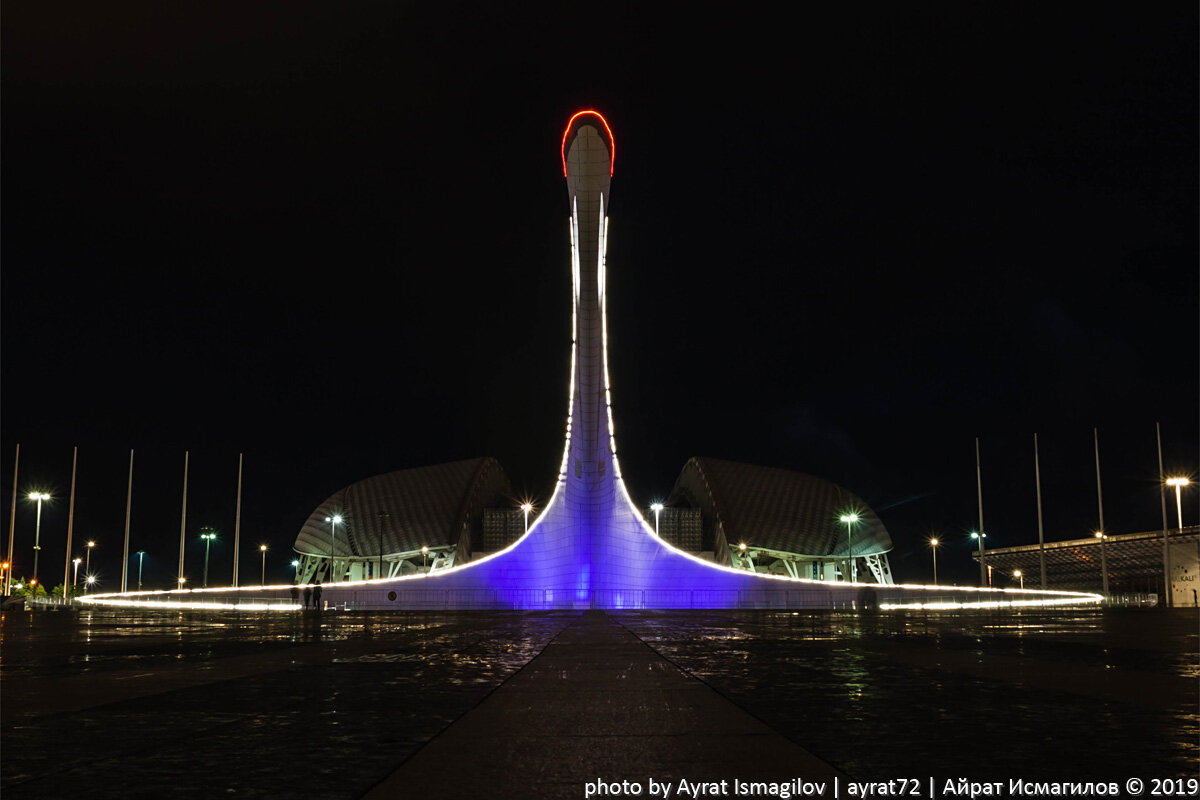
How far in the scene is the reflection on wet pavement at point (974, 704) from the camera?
409cm

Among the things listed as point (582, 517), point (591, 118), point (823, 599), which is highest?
point (591, 118)

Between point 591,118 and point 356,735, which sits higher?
point 591,118

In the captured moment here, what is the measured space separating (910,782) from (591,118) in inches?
1524

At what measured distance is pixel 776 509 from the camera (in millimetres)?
81000

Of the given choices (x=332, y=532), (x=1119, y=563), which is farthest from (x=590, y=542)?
(x=1119, y=563)

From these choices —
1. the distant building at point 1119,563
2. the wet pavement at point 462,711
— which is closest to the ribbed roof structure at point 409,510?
the distant building at point 1119,563

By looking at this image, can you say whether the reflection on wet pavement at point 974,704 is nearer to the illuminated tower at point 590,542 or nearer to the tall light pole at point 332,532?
the illuminated tower at point 590,542

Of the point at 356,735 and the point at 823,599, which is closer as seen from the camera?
the point at 356,735

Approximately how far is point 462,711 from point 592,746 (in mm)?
1519

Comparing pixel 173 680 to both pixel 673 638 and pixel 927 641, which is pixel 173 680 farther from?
pixel 927 641

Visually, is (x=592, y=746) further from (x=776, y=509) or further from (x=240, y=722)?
(x=776, y=509)

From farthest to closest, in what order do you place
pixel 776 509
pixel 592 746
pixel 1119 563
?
pixel 776 509 → pixel 1119 563 → pixel 592 746

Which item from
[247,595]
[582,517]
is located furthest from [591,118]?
[247,595]

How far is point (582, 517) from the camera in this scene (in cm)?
4597
